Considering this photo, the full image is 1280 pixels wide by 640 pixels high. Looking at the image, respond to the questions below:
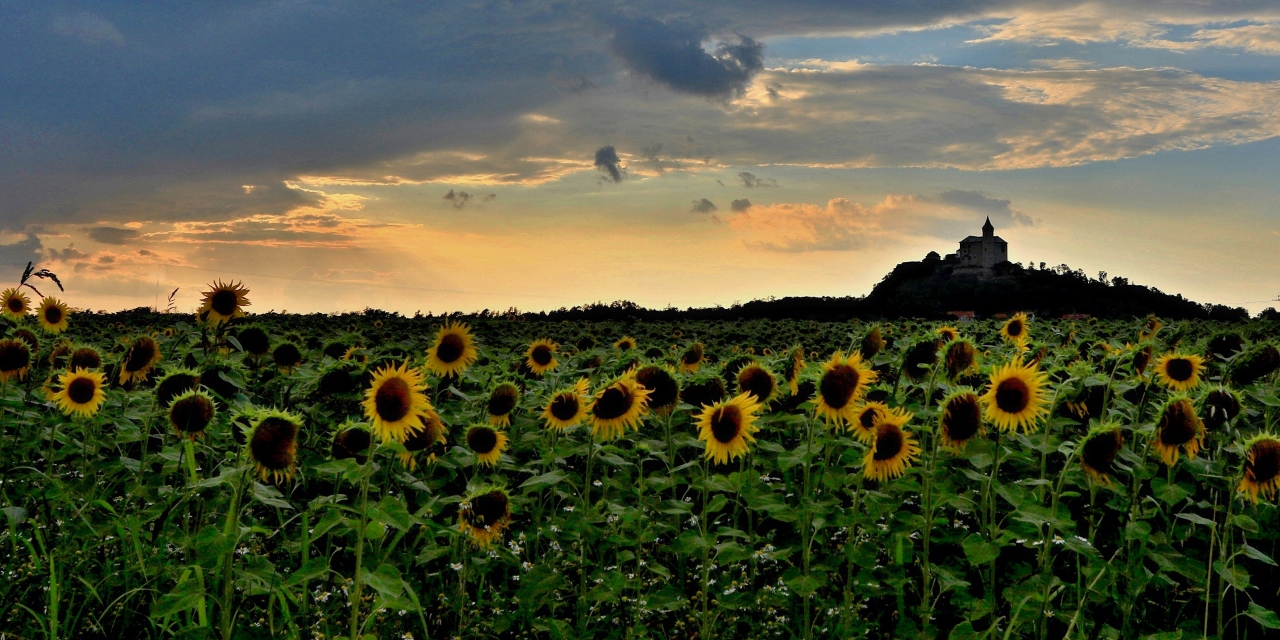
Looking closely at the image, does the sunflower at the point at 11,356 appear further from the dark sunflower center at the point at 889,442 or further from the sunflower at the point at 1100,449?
the sunflower at the point at 1100,449

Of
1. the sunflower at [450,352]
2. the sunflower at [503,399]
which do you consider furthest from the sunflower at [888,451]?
the sunflower at [450,352]

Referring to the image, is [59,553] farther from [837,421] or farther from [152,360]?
[837,421]

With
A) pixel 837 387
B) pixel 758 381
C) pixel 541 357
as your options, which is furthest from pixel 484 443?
pixel 541 357

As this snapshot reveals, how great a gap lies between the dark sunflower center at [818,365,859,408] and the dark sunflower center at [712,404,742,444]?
1.51 ft

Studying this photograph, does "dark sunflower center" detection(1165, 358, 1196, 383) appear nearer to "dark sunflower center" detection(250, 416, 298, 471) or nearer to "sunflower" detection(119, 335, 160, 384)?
"dark sunflower center" detection(250, 416, 298, 471)

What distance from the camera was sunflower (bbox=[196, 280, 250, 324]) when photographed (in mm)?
6297

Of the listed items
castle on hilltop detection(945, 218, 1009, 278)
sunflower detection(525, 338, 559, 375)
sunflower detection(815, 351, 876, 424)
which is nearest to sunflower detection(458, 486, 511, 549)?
sunflower detection(815, 351, 876, 424)

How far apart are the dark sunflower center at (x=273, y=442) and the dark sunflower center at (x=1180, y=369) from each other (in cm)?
595

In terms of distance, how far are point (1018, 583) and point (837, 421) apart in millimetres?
1217

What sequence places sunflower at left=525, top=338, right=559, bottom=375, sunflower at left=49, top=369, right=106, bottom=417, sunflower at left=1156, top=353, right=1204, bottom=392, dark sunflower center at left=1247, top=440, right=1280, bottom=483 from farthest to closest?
sunflower at left=525, top=338, right=559, bottom=375, sunflower at left=1156, top=353, right=1204, bottom=392, sunflower at left=49, top=369, right=106, bottom=417, dark sunflower center at left=1247, top=440, right=1280, bottom=483

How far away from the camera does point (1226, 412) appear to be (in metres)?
5.20

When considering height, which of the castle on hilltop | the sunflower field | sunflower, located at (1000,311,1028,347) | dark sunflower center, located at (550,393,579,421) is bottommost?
the sunflower field

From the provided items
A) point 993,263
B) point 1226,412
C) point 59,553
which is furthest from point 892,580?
point 993,263

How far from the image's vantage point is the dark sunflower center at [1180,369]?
697 cm
